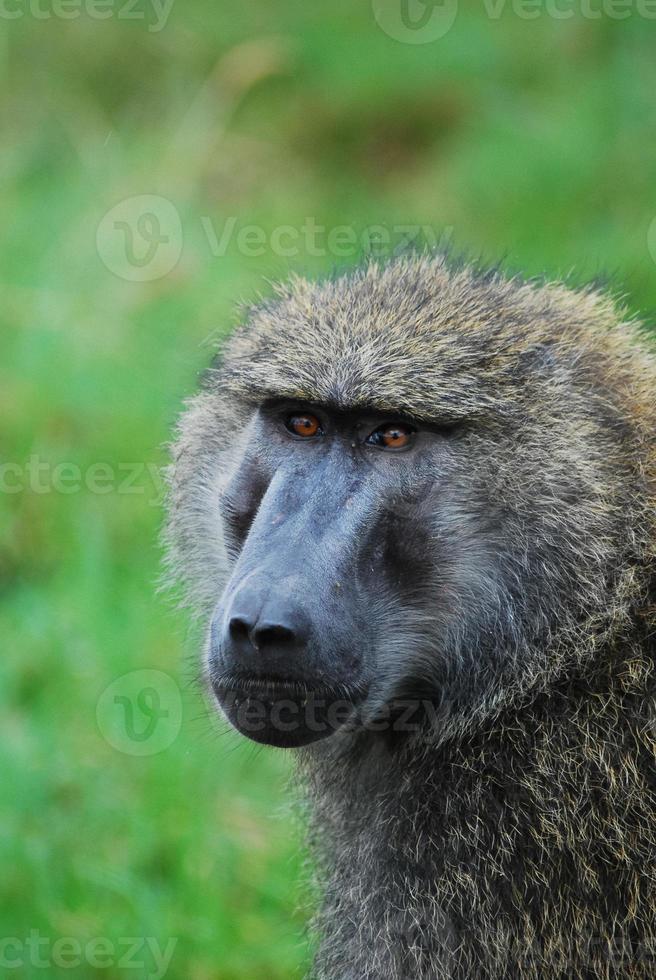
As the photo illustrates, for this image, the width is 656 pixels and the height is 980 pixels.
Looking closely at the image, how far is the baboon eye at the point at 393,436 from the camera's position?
9.82 ft

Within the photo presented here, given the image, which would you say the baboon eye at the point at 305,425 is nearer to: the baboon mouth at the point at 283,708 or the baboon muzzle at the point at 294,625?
the baboon muzzle at the point at 294,625

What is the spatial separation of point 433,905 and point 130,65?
8444 millimetres

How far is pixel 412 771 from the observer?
3018 mm

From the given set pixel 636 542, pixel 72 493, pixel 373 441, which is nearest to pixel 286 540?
pixel 373 441

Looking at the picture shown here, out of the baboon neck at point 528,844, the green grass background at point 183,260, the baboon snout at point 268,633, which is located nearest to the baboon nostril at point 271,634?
the baboon snout at point 268,633

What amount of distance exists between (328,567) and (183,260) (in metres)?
5.04

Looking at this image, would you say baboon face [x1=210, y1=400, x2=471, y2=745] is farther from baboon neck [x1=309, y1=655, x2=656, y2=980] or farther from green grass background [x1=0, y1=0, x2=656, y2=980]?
green grass background [x1=0, y1=0, x2=656, y2=980]

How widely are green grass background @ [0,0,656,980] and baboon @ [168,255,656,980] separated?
589 millimetres

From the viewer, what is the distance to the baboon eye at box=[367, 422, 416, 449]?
2.99 meters

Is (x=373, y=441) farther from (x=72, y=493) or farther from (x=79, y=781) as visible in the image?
(x=72, y=493)

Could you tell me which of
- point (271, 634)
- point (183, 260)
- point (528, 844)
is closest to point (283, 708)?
point (271, 634)

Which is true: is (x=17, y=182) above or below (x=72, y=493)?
above

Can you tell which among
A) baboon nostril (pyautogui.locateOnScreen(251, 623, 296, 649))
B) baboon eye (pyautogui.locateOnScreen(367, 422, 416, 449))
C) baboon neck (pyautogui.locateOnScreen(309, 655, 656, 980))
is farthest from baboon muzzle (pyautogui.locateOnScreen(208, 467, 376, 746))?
baboon neck (pyautogui.locateOnScreen(309, 655, 656, 980))

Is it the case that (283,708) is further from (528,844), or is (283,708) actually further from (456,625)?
(528,844)
